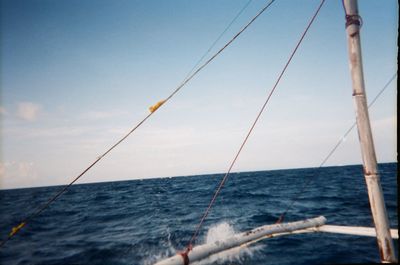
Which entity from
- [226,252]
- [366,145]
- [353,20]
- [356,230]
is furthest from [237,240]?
[353,20]

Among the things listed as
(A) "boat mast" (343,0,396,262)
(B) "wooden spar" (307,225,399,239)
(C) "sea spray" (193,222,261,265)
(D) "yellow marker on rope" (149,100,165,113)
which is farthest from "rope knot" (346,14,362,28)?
(C) "sea spray" (193,222,261,265)

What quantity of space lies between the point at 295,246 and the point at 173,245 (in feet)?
23.9

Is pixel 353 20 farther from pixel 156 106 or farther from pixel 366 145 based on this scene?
pixel 156 106

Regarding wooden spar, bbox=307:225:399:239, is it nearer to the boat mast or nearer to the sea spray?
the boat mast

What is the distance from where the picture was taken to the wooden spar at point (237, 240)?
16.0ft

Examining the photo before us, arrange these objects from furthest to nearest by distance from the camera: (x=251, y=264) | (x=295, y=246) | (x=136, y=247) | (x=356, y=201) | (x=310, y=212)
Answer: (x=356, y=201) → (x=310, y=212) → (x=136, y=247) → (x=295, y=246) → (x=251, y=264)

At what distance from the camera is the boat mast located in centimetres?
407

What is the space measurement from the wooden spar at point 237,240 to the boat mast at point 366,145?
284 centimetres

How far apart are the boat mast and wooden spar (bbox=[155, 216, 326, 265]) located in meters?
2.84

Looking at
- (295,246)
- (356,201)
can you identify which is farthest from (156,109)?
(356,201)

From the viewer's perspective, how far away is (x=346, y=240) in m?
13.5

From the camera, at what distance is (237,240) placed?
5969 mm

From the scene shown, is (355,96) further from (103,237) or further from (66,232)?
(66,232)

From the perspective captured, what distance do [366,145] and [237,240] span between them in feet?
11.8
